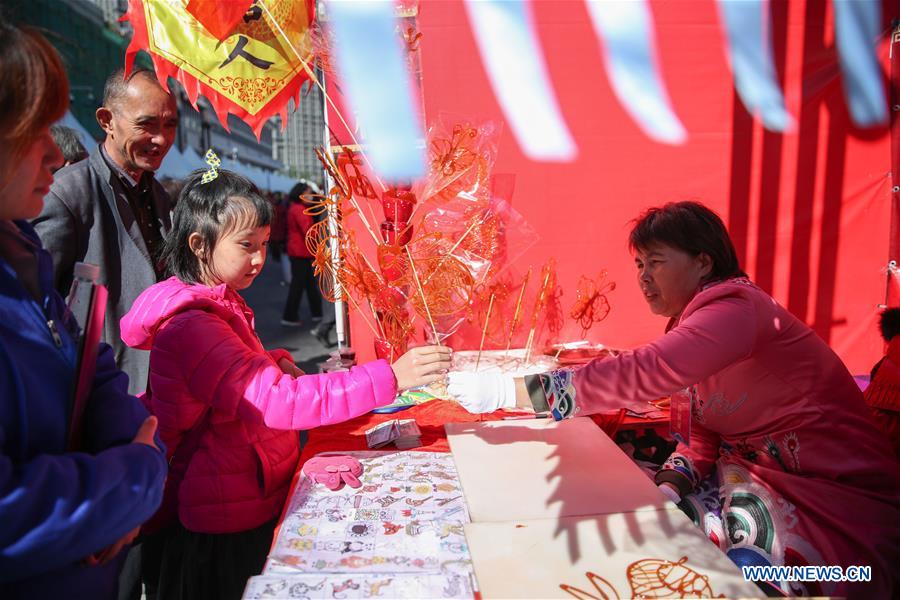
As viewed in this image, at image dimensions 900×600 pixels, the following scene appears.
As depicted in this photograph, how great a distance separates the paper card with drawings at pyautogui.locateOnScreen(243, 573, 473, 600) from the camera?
2.98 feet

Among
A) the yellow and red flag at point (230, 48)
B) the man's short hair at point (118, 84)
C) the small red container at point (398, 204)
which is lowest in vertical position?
the small red container at point (398, 204)

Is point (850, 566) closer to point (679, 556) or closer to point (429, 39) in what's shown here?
point (679, 556)

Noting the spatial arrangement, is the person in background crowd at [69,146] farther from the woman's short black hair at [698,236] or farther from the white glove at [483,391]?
the woman's short black hair at [698,236]

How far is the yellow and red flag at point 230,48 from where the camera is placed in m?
2.16

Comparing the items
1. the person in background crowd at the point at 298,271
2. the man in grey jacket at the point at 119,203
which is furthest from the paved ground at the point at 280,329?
the man in grey jacket at the point at 119,203

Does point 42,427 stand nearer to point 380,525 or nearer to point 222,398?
point 222,398

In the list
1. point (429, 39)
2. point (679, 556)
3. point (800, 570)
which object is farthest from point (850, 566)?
point (429, 39)

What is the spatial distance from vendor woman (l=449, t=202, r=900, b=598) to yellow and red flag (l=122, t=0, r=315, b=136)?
1.46 meters

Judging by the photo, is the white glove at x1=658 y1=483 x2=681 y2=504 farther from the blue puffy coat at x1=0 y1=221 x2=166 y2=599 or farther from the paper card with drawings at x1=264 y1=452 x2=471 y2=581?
the blue puffy coat at x1=0 y1=221 x2=166 y2=599

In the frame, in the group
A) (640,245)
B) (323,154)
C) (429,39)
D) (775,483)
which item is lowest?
(775,483)

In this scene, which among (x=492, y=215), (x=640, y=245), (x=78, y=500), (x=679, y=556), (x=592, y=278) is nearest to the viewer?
(x=78, y=500)

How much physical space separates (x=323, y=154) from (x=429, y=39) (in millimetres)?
990

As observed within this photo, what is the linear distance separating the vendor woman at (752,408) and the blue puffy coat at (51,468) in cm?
80

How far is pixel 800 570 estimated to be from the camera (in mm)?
1175
